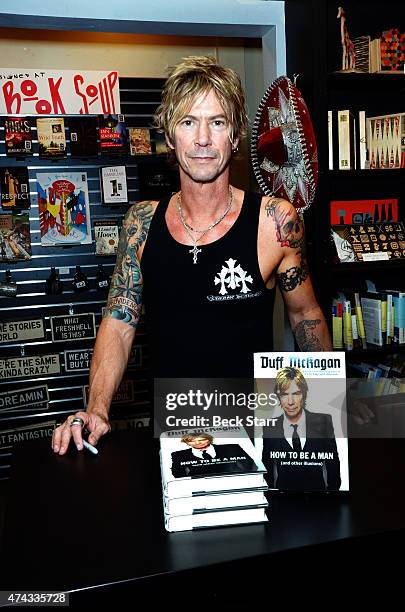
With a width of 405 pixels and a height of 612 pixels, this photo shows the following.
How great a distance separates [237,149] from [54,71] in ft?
8.18

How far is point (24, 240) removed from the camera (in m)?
4.20

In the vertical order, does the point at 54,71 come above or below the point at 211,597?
above

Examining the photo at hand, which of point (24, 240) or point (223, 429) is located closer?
point (223, 429)

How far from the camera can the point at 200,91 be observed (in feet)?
6.70

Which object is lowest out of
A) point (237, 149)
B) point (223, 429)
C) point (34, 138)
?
point (223, 429)

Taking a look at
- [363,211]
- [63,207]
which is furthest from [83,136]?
[363,211]

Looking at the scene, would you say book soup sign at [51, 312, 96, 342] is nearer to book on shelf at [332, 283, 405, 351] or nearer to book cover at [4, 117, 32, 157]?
book cover at [4, 117, 32, 157]

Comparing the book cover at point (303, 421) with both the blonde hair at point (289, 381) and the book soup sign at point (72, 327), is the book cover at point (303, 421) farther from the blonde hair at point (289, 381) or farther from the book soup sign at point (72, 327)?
→ the book soup sign at point (72, 327)

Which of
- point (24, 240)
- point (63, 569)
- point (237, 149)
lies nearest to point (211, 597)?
point (63, 569)

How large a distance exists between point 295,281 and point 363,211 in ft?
7.06

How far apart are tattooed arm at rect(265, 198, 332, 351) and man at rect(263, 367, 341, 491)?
0.85 metres

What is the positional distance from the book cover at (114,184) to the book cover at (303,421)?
3.11 metres

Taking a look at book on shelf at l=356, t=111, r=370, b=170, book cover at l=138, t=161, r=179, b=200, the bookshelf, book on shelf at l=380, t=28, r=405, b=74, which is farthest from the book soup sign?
book on shelf at l=380, t=28, r=405, b=74

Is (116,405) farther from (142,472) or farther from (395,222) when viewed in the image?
(142,472)
